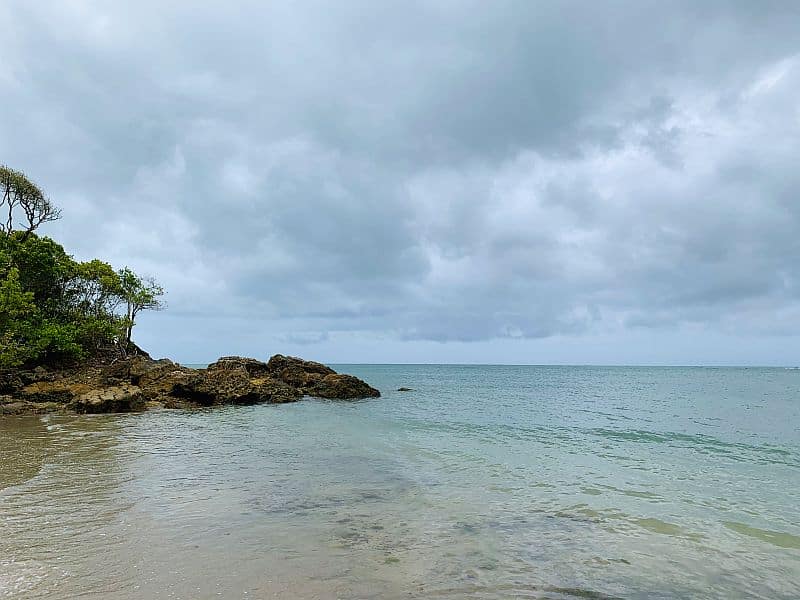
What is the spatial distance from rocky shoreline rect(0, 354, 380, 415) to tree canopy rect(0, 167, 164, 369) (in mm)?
1907

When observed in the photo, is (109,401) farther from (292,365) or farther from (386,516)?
(386,516)

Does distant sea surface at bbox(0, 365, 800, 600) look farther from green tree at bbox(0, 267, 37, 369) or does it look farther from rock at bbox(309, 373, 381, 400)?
rock at bbox(309, 373, 381, 400)

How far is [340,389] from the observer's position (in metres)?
46.2

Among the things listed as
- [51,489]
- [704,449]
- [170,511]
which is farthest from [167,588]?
[704,449]

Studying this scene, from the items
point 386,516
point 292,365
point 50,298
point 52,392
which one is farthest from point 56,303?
point 386,516

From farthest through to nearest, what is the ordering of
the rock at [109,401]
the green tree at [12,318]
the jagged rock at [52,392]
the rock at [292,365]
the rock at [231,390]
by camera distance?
the rock at [292,365] → the rock at [231,390] → the jagged rock at [52,392] → the rock at [109,401] → the green tree at [12,318]

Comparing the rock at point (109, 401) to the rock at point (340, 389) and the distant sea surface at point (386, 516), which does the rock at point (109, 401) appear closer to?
the distant sea surface at point (386, 516)

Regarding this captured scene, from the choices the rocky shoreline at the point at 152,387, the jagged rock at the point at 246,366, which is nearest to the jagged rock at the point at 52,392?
the rocky shoreline at the point at 152,387

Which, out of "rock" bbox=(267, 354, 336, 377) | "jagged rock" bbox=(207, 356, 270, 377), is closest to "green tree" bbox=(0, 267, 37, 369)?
"jagged rock" bbox=(207, 356, 270, 377)

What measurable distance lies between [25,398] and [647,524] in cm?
3337

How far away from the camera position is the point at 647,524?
10.0 metres

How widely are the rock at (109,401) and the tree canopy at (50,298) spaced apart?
15.6 ft

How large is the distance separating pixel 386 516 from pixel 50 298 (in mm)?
40412

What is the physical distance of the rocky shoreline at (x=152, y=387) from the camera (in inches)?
1117
